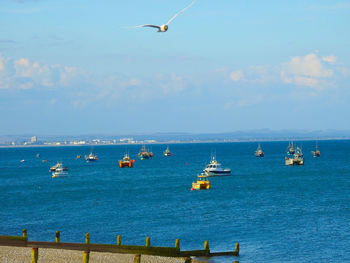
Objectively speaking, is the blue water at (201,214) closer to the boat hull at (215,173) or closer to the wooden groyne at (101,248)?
the wooden groyne at (101,248)

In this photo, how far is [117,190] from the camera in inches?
4038

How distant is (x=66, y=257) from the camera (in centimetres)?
3588

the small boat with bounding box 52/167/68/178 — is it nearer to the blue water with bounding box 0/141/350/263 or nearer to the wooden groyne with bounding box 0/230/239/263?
the blue water with bounding box 0/141/350/263

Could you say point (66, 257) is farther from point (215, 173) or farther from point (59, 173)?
point (59, 173)

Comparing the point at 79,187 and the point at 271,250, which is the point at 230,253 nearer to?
the point at 271,250

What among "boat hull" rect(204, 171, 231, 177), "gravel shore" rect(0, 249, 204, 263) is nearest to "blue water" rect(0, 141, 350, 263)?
"gravel shore" rect(0, 249, 204, 263)

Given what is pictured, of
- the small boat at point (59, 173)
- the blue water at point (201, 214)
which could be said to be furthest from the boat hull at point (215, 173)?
the small boat at point (59, 173)

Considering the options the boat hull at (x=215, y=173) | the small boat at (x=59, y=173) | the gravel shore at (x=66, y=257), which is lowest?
the small boat at (x=59, y=173)

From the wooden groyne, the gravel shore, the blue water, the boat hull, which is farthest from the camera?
the boat hull

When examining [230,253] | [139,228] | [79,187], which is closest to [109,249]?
[230,253]

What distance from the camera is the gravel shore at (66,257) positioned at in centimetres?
3528

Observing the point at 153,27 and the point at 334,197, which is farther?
the point at 334,197

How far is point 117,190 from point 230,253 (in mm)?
59936

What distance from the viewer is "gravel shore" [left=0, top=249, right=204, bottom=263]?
35.3 meters
